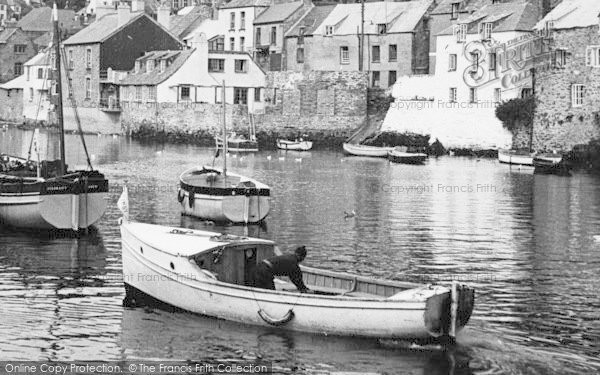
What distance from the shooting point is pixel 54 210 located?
3988 cm

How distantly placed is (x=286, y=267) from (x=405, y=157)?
52795 mm

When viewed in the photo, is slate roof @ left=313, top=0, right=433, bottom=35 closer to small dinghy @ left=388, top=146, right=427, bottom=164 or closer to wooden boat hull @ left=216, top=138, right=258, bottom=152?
wooden boat hull @ left=216, top=138, right=258, bottom=152

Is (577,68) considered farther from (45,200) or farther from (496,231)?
(45,200)

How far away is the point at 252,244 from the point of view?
27359mm

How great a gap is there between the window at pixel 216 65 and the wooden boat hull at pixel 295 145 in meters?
12.2

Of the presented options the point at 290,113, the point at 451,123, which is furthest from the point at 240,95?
the point at 451,123

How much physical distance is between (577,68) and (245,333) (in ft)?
165

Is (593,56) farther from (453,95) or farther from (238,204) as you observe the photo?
(238,204)

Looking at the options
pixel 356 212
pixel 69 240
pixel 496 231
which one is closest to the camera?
pixel 69 240

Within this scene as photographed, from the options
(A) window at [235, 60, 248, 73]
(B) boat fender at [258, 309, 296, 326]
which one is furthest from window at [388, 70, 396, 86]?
(B) boat fender at [258, 309, 296, 326]

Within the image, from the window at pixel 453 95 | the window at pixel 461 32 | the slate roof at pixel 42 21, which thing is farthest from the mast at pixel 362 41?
the slate roof at pixel 42 21

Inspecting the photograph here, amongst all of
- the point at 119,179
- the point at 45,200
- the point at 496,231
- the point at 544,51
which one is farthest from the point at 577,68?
the point at 45,200

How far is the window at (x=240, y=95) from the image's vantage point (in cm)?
10131

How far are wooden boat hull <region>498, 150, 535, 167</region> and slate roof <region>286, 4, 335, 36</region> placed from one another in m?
30.2
